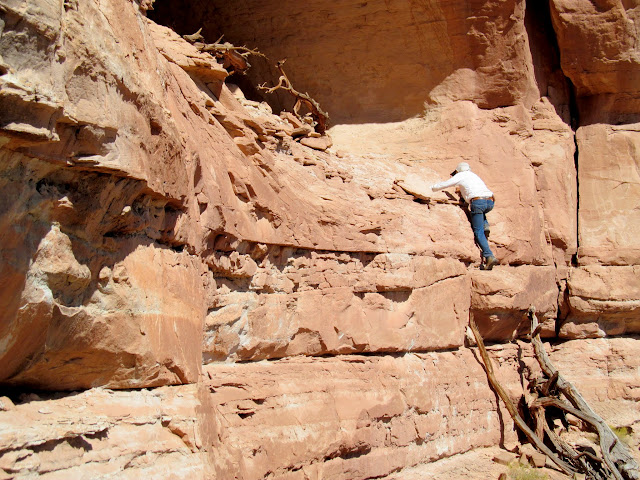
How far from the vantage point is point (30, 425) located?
2.86 metres

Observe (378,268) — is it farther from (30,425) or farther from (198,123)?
(30,425)

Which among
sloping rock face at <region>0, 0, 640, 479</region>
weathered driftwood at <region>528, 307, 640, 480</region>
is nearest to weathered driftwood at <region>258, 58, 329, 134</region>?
sloping rock face at <region>0, 0, 640, 479</region>

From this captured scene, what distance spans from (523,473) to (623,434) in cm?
158

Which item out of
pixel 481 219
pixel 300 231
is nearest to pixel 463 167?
pixel 481 219

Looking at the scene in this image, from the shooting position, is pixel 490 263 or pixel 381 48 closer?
pixel 490 263

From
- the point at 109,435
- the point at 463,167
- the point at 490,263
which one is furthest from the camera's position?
the point at 463,167

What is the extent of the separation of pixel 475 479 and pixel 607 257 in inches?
112

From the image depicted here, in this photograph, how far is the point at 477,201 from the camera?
6.38 m

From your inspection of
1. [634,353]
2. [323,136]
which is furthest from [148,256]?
[634,353]

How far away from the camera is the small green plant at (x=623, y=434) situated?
668cm

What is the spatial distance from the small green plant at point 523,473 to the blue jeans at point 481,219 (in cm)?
181

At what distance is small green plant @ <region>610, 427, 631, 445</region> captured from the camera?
6.68 metres

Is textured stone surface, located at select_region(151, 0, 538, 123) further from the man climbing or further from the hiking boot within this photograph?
the hiking boot

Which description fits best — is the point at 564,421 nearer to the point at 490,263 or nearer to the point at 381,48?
the point at 490,263
